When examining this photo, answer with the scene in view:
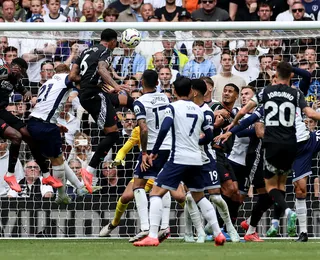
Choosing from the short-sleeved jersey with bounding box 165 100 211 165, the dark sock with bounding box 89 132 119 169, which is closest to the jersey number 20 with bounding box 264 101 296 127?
the short-sleeved jersey with bounding box 165 100 211 165

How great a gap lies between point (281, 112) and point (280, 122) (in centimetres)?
14

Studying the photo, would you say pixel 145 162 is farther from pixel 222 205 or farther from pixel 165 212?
pixel 165 212

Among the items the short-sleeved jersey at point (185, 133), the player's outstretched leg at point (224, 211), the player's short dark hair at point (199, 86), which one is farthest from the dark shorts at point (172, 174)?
the player's outstretched leg at point (224, 211)

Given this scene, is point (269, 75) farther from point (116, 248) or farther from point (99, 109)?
point (116, 248)

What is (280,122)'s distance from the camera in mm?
14578

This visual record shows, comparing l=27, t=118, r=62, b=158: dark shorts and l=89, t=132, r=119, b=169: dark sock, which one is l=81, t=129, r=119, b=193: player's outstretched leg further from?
l=27, t=118, r=62, b=158: dark shorts

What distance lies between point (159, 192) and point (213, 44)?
533cm

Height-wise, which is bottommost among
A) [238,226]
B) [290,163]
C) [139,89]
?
[238,226]

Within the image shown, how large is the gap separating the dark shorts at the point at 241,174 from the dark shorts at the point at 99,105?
213cm

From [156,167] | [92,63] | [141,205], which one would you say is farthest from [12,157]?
[156,167]

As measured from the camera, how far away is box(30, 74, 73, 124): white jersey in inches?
648

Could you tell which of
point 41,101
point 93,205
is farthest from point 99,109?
point 93,205

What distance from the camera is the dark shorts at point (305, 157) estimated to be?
15.9 m

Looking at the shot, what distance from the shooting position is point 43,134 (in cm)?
1655
